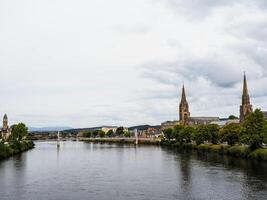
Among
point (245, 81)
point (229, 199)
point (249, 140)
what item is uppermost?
point (245, 81)

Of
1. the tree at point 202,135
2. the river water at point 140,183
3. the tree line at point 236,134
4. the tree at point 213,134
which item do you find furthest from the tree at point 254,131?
the tree at point 202,135

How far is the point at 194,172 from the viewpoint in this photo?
66.8m

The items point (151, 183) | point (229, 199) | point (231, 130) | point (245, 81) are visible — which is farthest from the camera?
point (245, 81)

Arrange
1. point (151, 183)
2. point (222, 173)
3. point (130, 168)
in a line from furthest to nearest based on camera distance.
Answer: point (130, 168), point (222, 173), point (151, 183)

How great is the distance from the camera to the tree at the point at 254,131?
84938 millimetres

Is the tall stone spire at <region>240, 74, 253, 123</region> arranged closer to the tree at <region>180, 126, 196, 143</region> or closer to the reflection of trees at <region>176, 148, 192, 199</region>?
the tree at <region>180, 126, 196, 143</region>

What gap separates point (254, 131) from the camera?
87000 millimetres

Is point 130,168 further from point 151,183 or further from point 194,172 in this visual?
point 151,183

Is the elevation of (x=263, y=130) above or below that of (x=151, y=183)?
above

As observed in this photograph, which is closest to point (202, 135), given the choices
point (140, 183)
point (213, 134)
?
point (213, 134)

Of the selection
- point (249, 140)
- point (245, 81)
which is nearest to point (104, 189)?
point (249, 140)

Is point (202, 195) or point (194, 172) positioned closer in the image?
point (202, 195)

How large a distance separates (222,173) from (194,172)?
16.0 ft

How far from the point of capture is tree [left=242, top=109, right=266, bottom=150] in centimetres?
8494
